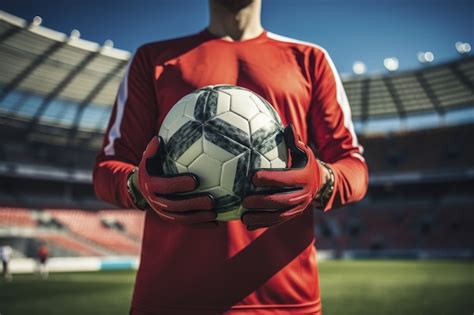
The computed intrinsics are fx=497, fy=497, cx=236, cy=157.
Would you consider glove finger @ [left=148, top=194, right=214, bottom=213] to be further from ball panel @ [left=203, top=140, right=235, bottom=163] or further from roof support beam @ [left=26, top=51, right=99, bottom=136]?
roof support beam @ [left=26, top=51, right=99, bottom=136]

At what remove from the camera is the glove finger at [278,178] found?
5.31ft

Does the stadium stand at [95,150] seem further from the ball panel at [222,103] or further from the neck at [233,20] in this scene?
the ball panel at [222,103]

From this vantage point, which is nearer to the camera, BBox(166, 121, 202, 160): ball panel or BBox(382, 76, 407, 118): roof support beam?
BBox(166, 121, 202, 160): ball panel

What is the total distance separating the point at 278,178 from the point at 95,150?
36.3 m

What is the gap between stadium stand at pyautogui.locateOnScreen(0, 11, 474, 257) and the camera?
85.5ft

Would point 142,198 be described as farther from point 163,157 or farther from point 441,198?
point 441,198

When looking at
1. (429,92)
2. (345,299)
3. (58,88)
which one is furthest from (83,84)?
(345,299)

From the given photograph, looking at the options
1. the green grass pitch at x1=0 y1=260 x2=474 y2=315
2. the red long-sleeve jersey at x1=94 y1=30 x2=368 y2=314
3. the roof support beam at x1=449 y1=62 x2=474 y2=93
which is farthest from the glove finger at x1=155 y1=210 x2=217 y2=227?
the roof support beam at x1=449 y1=62 x2=474 y2=93

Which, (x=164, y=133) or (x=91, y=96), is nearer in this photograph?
(x=164, y=133)

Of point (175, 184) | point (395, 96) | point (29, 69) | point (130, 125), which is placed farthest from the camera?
point (395, 96)

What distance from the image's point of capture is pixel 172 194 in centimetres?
167

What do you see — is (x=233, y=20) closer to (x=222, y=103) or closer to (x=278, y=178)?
(x=222, y=103)

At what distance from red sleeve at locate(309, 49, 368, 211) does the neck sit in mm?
363

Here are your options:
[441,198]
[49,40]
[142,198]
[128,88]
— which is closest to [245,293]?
[142,198]
